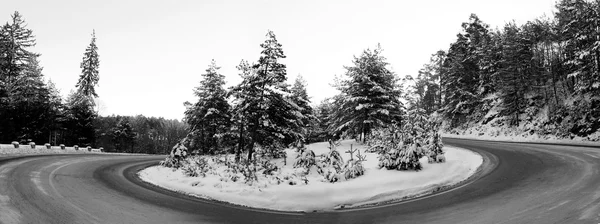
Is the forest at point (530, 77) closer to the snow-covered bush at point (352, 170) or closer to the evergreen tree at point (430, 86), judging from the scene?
the evergreen tree at point (430, 86)

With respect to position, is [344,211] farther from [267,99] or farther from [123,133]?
[123,133]

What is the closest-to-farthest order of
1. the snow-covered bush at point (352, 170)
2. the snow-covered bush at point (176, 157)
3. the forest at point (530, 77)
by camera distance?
the snow-covered bush at point (352, 170) → the snow-covered bush at point (176, 157) → the forest at point (530, 77)

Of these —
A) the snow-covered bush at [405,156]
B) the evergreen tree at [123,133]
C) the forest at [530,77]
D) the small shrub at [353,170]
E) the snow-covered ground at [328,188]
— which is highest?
the forest at [530,77]

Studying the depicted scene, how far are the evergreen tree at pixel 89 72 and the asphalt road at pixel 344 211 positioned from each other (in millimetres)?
39417

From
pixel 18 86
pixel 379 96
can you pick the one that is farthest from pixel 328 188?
pixel 18 86

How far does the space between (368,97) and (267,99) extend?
9575 millimetres

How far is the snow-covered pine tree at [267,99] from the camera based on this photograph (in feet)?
60.1

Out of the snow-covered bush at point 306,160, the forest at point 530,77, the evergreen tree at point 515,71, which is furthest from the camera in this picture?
the evergreen tree at point 515,71

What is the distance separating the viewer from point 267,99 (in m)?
18.6

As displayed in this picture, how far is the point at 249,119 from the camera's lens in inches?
765

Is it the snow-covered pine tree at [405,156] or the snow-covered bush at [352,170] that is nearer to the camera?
the snow-covered bush at [352,170]

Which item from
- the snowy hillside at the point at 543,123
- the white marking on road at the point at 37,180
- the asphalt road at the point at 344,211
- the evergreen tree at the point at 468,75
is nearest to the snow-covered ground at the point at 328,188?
the asphalt road at the point at 344,211

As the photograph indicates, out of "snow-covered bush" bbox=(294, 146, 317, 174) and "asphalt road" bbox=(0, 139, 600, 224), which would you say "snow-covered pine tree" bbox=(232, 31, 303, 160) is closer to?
"snow-covered bush" bbox=(294, 146, 317, 174)

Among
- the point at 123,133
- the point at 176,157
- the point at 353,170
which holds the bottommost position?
the point at 353,170
